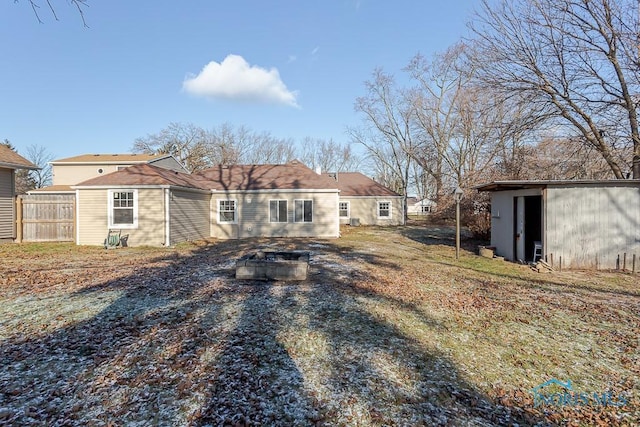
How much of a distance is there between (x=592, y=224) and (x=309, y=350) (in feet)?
33.0

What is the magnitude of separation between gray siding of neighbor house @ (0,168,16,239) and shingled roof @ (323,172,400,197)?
1987 cm

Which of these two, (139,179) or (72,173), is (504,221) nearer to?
(139,179)

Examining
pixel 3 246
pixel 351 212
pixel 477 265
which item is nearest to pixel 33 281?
pixel 3 246

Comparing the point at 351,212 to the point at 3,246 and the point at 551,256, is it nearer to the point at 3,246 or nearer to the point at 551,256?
the point at 551,256

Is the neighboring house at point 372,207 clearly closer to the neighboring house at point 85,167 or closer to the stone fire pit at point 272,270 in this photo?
the neighboring house at point 85,167

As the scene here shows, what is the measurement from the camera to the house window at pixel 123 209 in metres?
13.8

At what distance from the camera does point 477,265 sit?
10.9 meters

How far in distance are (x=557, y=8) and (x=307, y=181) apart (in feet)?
40.5

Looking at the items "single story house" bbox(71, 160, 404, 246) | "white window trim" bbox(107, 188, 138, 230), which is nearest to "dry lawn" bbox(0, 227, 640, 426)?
"white window trim" bbox(107, 188, 138, 230)

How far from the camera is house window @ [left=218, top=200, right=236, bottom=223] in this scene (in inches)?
696

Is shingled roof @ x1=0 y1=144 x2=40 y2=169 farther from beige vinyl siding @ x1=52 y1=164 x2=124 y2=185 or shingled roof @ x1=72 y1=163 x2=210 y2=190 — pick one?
beige vinyl siding @ x1=52 y1=164 x2=124 y2=185

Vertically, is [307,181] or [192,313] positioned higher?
[307,181]

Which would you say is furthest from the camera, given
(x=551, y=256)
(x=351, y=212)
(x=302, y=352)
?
(x=351, y=212)

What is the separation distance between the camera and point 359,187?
2991 cm
